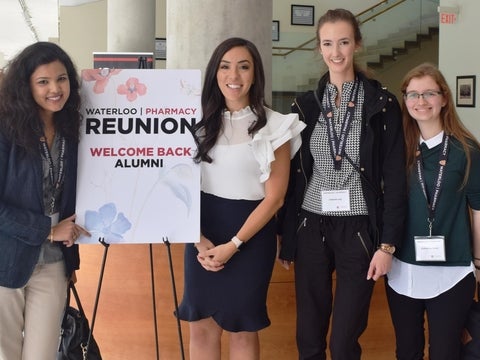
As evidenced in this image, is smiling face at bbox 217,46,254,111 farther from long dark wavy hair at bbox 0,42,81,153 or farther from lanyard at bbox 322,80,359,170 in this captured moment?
long dark wavy hair at bbox 0,42,81,153

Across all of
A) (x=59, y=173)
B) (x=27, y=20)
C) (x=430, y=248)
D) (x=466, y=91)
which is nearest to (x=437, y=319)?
(x=430, y=248)

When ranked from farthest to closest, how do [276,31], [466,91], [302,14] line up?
[302,14] < [276,31] < [466,91]

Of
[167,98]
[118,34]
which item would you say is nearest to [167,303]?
[167,98]

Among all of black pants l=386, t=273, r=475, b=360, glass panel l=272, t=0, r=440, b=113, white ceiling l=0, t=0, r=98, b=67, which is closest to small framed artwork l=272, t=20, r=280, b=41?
glass panel l=272, t=0, r=440, b=113

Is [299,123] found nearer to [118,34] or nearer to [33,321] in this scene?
[33,321]

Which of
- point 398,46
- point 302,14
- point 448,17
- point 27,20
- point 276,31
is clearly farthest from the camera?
point 27,20

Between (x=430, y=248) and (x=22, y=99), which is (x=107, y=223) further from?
(x=430, y=248)

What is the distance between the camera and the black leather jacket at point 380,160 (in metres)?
2.31

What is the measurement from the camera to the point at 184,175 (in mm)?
2352

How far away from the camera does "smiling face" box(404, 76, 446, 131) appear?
2340mm

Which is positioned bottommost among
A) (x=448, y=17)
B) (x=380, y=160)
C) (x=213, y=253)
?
(x=213, y=253)

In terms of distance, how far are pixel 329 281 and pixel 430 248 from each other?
0.43 m

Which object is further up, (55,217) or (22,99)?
(22,99)

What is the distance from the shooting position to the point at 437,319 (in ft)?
7.72
